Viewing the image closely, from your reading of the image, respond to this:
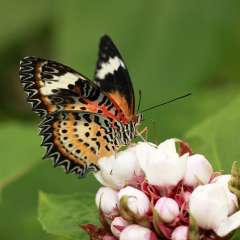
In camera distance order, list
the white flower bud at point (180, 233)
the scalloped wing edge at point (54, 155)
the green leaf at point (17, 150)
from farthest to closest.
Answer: the green leaf at point (17, 150), the scalloped wing edge at point (54, 155), the white flower bud at point (180, 233)

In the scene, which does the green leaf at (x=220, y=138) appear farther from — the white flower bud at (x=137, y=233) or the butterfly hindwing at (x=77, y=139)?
the white flower bud at (x=137, y=233)

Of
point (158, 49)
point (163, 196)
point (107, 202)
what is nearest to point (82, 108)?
point (107, 202)

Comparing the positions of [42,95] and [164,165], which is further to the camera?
[42,95]

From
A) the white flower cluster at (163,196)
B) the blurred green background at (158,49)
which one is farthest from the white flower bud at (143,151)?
the blurred green background at (158,49)

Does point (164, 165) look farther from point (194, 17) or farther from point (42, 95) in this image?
point (194, 17)

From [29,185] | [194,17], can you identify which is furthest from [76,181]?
[194,17]

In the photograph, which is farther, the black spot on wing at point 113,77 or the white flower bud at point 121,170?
the black spot on wing at point 113,77

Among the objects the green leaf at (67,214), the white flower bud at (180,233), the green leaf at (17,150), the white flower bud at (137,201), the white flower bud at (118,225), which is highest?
the white flower bud at (137,201)

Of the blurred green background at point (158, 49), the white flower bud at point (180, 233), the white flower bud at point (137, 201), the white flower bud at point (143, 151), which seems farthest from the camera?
the blurred green background at point (158, 49)

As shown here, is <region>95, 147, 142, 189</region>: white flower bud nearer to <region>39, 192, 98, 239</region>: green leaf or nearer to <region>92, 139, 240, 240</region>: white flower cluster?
<region>92, 139, 240, 240</region>: white flower cluster
